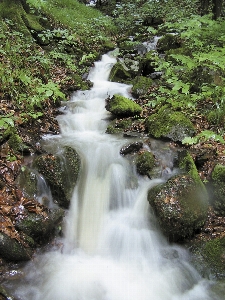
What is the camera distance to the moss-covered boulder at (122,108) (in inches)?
293

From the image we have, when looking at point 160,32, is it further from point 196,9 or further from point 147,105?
point 147,105

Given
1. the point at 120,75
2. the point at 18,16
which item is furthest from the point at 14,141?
the point at 18,16

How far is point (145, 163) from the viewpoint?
18.1 feet

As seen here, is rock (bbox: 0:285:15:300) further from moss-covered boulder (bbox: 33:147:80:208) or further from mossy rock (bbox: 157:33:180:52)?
mossy rock (bbox: 157:33:180:52)

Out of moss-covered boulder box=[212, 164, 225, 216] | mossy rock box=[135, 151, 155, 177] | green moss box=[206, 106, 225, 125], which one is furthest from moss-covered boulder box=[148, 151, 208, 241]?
green moss box=[206, 106, 225, 125]

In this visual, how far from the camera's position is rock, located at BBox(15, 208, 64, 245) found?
13.7ft

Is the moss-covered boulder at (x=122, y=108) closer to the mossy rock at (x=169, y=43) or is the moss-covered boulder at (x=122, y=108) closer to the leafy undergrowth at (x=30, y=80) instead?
the leafy undergrowth at (x=30, y=80)

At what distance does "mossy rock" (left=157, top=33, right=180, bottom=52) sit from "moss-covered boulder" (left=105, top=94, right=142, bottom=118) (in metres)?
5.44

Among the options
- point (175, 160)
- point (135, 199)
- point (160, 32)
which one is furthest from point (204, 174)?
point (160, 32)

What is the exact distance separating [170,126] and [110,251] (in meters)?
3.13

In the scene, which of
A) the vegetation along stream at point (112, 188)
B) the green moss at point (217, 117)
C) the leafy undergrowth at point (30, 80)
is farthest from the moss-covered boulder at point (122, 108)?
the green moss at point (217, 117)

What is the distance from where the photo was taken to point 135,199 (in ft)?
17.4

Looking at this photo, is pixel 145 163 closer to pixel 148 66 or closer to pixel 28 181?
pixel 28 181

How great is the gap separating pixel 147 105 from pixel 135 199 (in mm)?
3345
